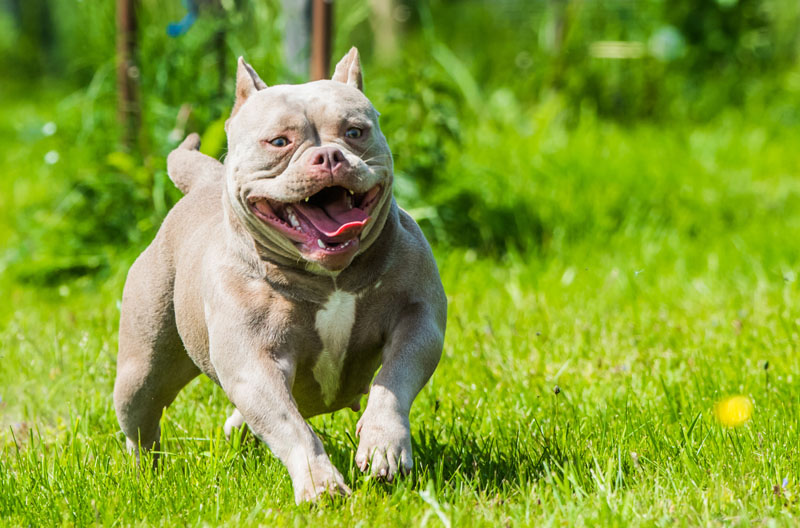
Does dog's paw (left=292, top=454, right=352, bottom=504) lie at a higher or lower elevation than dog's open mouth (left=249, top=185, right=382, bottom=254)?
lower

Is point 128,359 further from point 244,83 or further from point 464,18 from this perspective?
point 464,18

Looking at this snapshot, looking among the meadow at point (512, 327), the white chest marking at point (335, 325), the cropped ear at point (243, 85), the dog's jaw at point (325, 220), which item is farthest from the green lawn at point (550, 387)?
the cropped ear at point (243, 85)

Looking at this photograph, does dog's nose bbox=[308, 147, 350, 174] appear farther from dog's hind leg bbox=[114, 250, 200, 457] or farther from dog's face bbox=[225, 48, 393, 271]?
dog's hind leg bbox=[114, 250, 200, 457]

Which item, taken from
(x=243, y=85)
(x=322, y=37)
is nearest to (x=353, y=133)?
(x=243, y=85)

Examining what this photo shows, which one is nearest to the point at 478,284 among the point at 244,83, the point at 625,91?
the point at 244,83

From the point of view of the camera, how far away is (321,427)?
140 inches

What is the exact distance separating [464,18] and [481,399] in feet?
22.8

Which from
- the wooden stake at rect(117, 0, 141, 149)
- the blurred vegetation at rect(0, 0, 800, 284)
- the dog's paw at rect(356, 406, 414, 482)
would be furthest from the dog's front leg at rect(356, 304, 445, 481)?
the wooden stake at rect(117, 0, 141, 149)

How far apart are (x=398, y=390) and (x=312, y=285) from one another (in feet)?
1.19

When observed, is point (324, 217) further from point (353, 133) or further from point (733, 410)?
point (733, 410)

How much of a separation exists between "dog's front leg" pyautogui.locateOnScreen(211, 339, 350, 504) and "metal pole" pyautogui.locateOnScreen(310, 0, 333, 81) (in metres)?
2.70

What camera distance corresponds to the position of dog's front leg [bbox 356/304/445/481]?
2523 millimetres

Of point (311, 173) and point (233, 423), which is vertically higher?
point (311, 173)

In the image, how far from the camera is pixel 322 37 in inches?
205
